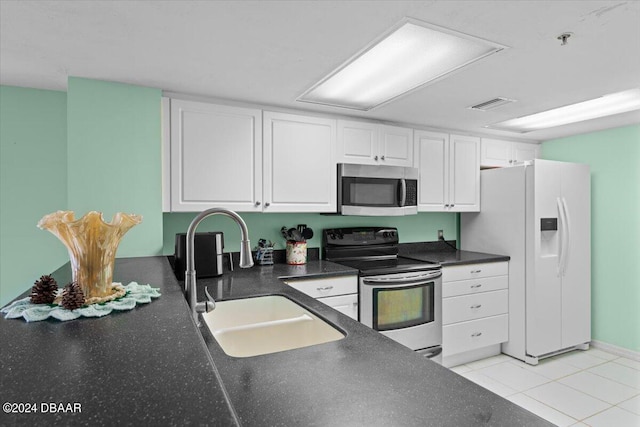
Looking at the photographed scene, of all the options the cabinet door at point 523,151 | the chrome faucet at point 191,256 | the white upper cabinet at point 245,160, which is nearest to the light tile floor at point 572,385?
the white upper cabinet at point 245,160

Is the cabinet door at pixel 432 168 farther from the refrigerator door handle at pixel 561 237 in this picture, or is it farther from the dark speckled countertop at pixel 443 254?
the refrigerator door handle at pixel 561 237

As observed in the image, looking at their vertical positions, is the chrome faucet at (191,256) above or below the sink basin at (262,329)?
above

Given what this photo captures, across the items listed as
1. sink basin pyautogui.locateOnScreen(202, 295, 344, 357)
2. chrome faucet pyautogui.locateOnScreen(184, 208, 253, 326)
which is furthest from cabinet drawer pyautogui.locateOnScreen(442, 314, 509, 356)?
chrome faucet pyautogui.locateOnScreen(184, 208, 253, 326)

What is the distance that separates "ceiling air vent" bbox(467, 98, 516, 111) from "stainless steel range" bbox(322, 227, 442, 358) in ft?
4.32

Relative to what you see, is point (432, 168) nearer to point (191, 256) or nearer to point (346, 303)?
point (346, 303)

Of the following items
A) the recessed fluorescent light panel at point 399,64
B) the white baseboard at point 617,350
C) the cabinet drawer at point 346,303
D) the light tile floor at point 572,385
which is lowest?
the light tile floor at point 572,385

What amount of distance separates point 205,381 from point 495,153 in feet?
12.5

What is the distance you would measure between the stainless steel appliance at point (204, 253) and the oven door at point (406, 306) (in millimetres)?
1073

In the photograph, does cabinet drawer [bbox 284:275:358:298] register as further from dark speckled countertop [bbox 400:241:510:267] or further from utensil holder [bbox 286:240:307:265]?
dark speckled countertop [bbox 400:241:510:267]

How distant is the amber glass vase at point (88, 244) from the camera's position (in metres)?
1.05

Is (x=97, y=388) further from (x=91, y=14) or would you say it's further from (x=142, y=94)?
(x=142, y=94)

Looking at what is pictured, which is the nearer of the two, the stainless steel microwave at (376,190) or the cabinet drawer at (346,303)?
the cabinet drawer at (346,303)

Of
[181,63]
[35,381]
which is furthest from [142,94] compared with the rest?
[35,381]

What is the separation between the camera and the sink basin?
148cm
